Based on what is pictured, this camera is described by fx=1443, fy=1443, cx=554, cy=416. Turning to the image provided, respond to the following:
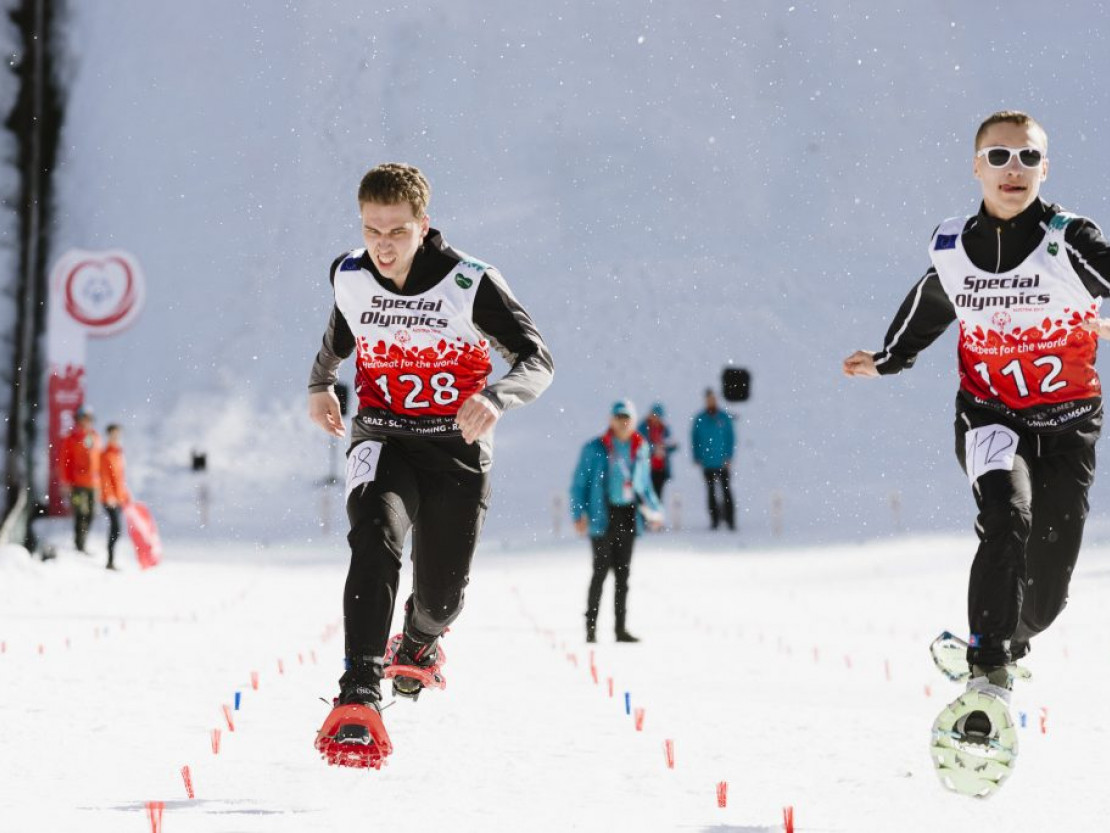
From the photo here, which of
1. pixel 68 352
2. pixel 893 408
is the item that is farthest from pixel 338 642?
pixel 893 408

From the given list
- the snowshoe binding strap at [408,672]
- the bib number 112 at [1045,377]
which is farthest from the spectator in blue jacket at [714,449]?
the bib number 112 at [1045,377]

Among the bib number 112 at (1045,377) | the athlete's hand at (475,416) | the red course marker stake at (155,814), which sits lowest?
the red course marker stake at (155,814)

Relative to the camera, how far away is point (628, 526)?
10.6 meters

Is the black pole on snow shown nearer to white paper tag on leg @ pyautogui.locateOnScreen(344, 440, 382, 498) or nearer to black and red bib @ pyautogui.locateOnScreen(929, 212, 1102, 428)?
white paper tag on leg @ pyautogui.locateOnScreen(344, 440, 382, 498)

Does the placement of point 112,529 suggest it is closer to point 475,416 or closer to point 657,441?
point 657,441

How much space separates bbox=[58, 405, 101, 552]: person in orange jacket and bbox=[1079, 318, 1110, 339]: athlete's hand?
1511 cm

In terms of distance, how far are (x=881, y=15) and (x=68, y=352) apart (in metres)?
36.5

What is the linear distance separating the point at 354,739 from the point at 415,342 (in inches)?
59.7

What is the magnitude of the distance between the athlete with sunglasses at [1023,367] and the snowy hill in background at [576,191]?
75.2 ft

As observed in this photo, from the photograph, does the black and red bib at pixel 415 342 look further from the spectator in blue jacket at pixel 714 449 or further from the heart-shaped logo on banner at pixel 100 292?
the heart-shaped logo on banner at pixel 100 292

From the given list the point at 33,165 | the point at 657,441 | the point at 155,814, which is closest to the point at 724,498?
the point at 657,441

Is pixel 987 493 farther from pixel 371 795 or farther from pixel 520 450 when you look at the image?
pixel 520 450

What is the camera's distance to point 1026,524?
15.8 feet

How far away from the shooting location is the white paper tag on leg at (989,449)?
493cm
